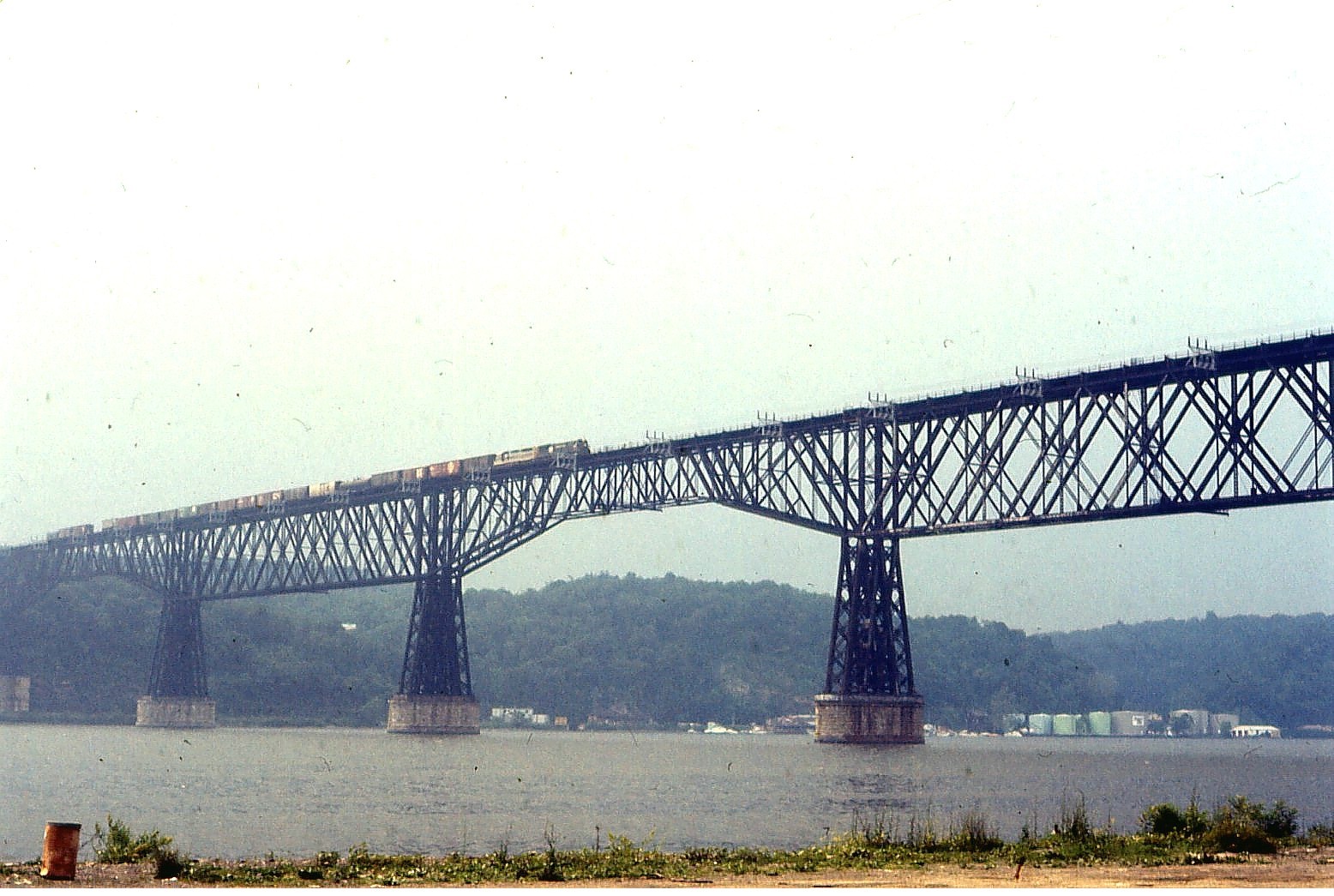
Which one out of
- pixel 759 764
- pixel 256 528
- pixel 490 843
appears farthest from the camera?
pixel 256 528

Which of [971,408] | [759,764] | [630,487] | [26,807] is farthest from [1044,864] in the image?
[630,487]

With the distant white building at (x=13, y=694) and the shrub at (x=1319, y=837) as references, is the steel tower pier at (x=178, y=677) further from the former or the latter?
the shrub at (x=1319, y=837)

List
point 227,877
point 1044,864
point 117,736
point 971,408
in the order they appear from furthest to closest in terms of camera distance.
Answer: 1. point 117,736
2. point 971,408
3. point 1044,864
4. point 227,877

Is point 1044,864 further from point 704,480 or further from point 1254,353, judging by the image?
point 704,480

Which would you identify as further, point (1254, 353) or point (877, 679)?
point (877, 679)

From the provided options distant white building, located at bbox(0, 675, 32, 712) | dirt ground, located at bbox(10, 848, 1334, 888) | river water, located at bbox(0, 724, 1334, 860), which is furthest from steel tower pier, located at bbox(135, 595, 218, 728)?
dirt ground, located at bbox(10, 848, 1334, 888)

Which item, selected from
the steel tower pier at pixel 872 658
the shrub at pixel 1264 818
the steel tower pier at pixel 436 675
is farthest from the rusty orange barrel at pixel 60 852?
the steel tower pier at pixel 436 675

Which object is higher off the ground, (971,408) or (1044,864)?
(971,408)
